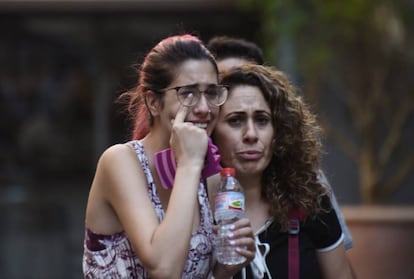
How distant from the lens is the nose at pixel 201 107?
333 centimetres

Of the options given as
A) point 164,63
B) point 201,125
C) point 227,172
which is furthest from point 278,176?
point 164,63

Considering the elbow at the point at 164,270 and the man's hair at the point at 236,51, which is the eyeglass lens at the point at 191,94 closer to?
the elbow at the point at 164,270

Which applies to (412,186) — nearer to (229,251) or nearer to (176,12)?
(176,12)

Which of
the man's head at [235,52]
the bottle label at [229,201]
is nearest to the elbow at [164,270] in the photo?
the bottle label at [229,201]

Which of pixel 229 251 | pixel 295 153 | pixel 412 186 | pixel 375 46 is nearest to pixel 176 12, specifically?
pixel 375 46

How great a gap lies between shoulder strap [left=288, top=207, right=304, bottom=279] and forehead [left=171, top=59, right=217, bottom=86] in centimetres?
74

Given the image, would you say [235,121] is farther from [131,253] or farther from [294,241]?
[131,253]

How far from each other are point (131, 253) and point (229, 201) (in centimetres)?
39

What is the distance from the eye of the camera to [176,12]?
35.7ft

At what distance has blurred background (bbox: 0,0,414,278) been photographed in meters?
9.99

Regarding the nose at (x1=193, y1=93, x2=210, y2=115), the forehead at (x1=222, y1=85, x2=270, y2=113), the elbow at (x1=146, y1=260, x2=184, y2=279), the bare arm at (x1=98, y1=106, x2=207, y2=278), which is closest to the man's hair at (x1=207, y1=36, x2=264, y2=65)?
the forehead at (x1=222, y1=85, x2=270, y2=113)

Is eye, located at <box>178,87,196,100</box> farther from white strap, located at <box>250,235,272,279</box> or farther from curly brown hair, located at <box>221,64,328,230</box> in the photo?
white strap, located at <box>250,235,272,279</box>

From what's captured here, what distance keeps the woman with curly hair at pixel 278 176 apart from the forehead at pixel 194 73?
414 millimetres

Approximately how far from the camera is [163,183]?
11.0ft
